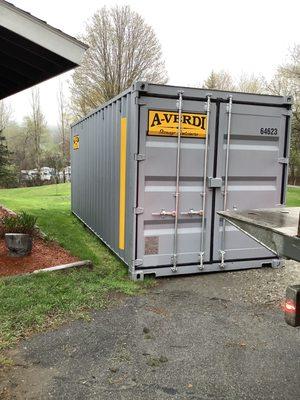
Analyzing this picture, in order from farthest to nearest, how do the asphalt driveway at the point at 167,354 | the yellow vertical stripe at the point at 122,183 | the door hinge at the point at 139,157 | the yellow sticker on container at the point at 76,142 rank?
the yellow sticker on container at the point at 76,142, the yellow vertical stripe at the point at 122,183, the door hinge at the point at 139,157, the asphalt driveway at the point at 167,354

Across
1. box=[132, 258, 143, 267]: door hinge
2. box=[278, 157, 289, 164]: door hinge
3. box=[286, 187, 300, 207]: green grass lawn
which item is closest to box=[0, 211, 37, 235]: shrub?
box=[132, 258, 143, 267]: door hinge

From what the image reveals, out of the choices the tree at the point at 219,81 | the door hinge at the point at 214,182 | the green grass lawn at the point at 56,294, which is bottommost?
the green grass lawn at the point at 56,294

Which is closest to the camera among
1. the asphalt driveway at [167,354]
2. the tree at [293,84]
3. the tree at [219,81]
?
the asphalt driveway at [167,354]

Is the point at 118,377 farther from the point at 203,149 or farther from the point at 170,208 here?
→ the point at 203,149

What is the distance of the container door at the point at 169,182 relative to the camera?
5.77m

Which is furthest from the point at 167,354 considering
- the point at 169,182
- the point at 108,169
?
the point at 108,169

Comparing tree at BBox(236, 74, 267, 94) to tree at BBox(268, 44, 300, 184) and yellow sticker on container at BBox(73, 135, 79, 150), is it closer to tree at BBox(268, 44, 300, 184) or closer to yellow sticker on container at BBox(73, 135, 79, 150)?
tree at BBox(268, 44, 300, 184)

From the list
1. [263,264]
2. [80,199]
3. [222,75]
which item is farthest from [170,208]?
[222,75]

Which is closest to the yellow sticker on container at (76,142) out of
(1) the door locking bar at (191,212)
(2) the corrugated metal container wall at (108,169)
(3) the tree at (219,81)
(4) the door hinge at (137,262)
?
(2) the corrugated metal container wall at (108,169)

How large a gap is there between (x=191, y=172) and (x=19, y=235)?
2.86m

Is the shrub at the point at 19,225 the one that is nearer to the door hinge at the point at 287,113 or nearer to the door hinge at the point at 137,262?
the door hinge at the point at 137,262

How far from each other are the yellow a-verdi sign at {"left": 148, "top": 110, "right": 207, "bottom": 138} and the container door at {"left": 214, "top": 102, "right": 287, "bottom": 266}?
352mm

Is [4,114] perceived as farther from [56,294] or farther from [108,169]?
[56,294]

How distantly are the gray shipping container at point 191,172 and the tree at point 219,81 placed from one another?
95.6 feet
